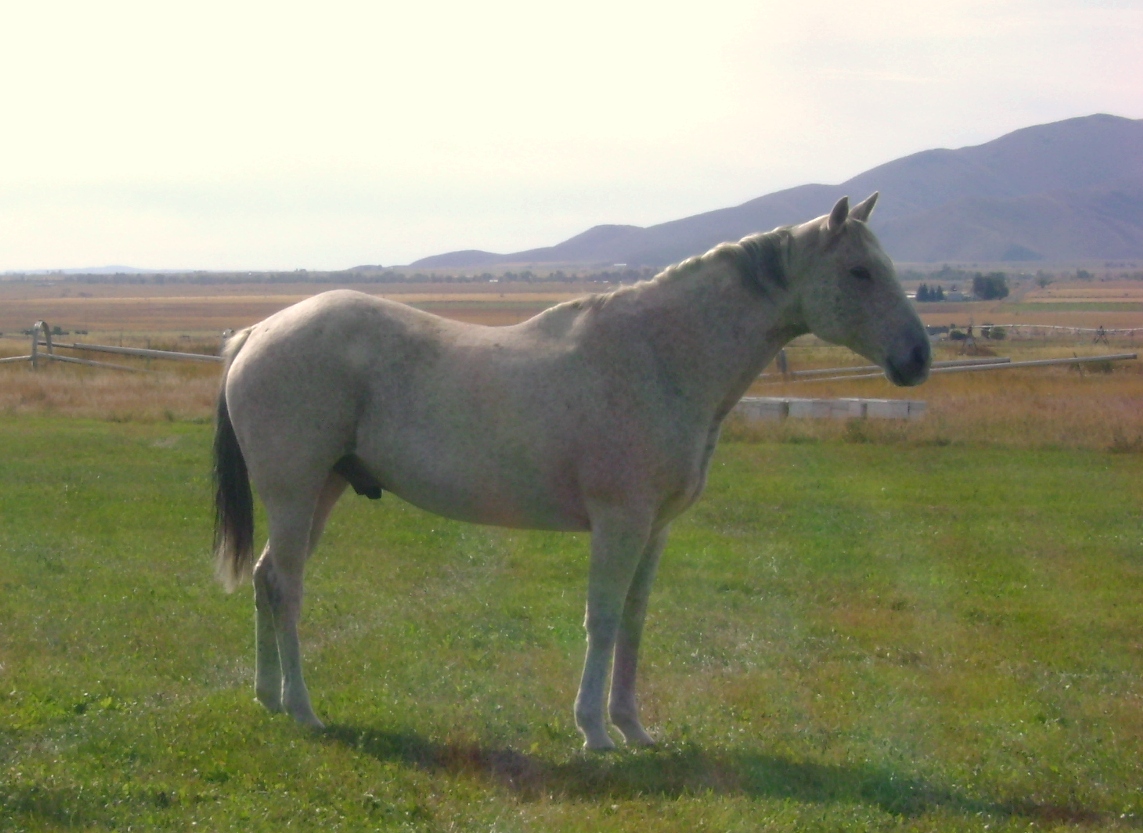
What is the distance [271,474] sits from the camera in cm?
550

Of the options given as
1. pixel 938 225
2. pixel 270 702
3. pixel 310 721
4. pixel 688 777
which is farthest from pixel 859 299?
pixel 938 225

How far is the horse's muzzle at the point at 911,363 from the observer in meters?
5.12

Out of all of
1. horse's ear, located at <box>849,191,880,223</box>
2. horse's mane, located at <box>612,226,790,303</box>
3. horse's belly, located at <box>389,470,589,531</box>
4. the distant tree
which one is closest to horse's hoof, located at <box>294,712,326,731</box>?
horse's belly, located at <box>389,470,589,531</box>

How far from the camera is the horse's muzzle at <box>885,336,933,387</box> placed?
5.12m

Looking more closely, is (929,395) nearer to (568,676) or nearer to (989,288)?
(568,676)

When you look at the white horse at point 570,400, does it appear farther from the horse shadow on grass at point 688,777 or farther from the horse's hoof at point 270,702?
the horse shadow on grass at point 688,777

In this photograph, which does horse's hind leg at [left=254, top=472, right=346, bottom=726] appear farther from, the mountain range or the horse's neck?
the mountain range

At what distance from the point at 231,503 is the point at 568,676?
2.14m

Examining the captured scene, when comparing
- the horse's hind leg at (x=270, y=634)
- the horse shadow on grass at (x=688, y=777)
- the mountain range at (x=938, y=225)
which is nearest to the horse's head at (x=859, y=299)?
the horse shadow on grass at (x=688, y=777)

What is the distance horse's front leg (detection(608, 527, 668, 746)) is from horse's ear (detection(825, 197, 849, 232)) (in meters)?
1.63

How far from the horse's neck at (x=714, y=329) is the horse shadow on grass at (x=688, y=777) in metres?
1.62

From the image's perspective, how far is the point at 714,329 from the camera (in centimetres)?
535

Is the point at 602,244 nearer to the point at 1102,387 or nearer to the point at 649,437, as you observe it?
the point at 1102,387

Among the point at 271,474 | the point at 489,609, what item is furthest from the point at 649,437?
the point at 489,609
